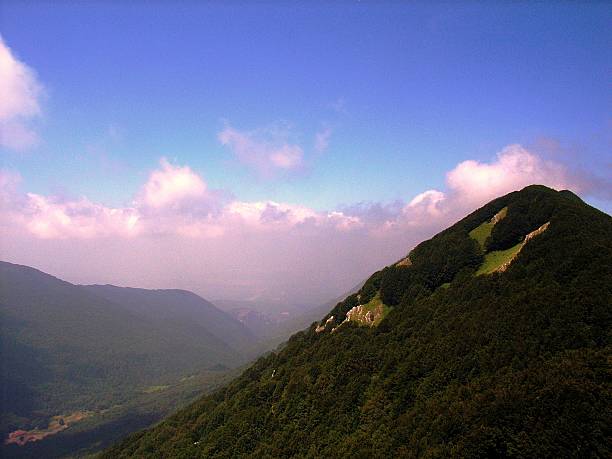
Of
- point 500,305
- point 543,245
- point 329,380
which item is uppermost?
point 543,245

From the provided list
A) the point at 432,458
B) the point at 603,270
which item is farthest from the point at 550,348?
the point at 432,458

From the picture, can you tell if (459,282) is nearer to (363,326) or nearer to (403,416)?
(363,326)

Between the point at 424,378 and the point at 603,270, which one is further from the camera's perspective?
the point at 424,378

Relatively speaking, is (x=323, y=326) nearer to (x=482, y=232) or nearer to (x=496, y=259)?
(x=482, y=232)

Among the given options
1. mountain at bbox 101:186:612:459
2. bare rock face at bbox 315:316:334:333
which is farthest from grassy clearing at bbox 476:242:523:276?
bare rock face at bbox 315:316:334:333

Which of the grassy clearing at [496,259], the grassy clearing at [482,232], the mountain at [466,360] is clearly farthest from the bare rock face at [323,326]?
the grassy clearing at [496,259]

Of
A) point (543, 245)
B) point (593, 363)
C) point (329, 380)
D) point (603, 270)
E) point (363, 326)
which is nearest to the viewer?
point (593, 363)
